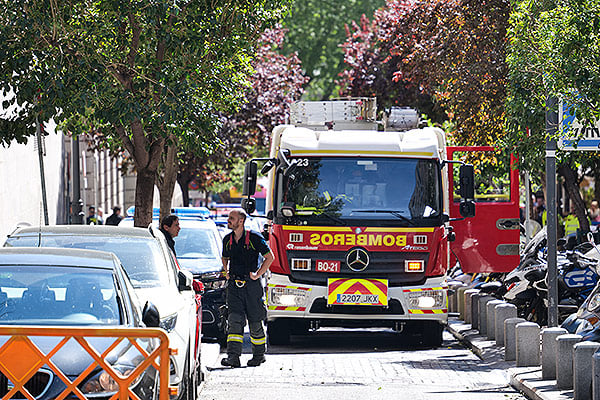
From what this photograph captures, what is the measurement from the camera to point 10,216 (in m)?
24.2

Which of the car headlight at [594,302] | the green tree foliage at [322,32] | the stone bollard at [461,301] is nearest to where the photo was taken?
the car headlight at [594,302]

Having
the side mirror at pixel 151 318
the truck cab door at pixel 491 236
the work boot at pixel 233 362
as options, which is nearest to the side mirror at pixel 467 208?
the truck cab door at pixel 491 236

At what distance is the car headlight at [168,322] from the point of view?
9258 mm

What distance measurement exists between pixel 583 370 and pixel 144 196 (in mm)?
7805

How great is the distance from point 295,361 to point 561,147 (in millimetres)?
4179

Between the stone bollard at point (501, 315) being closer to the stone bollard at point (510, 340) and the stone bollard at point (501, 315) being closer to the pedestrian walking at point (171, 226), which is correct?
the stone bollard at point (510, 340)

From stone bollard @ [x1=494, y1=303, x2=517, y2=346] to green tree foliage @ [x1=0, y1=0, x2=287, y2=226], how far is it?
4.47 meters

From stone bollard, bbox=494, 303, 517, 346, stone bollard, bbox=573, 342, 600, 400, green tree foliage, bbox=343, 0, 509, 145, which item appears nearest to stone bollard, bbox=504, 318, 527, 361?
stone bollard, bbox=494, 303, 517, 346

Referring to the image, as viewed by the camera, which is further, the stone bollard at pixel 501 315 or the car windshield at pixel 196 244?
the car windshield at pixel 196 244

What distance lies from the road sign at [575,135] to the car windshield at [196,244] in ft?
19.5

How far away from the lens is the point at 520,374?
11.9 meters

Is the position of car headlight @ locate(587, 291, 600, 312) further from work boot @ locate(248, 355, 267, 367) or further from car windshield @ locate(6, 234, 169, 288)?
car windshield @ locate(6, 234, 169, 288)

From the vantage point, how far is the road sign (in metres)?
12.3

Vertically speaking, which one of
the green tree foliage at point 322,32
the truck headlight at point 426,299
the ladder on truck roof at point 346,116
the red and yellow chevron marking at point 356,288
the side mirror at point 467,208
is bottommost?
the truck headlight at point 426,299
